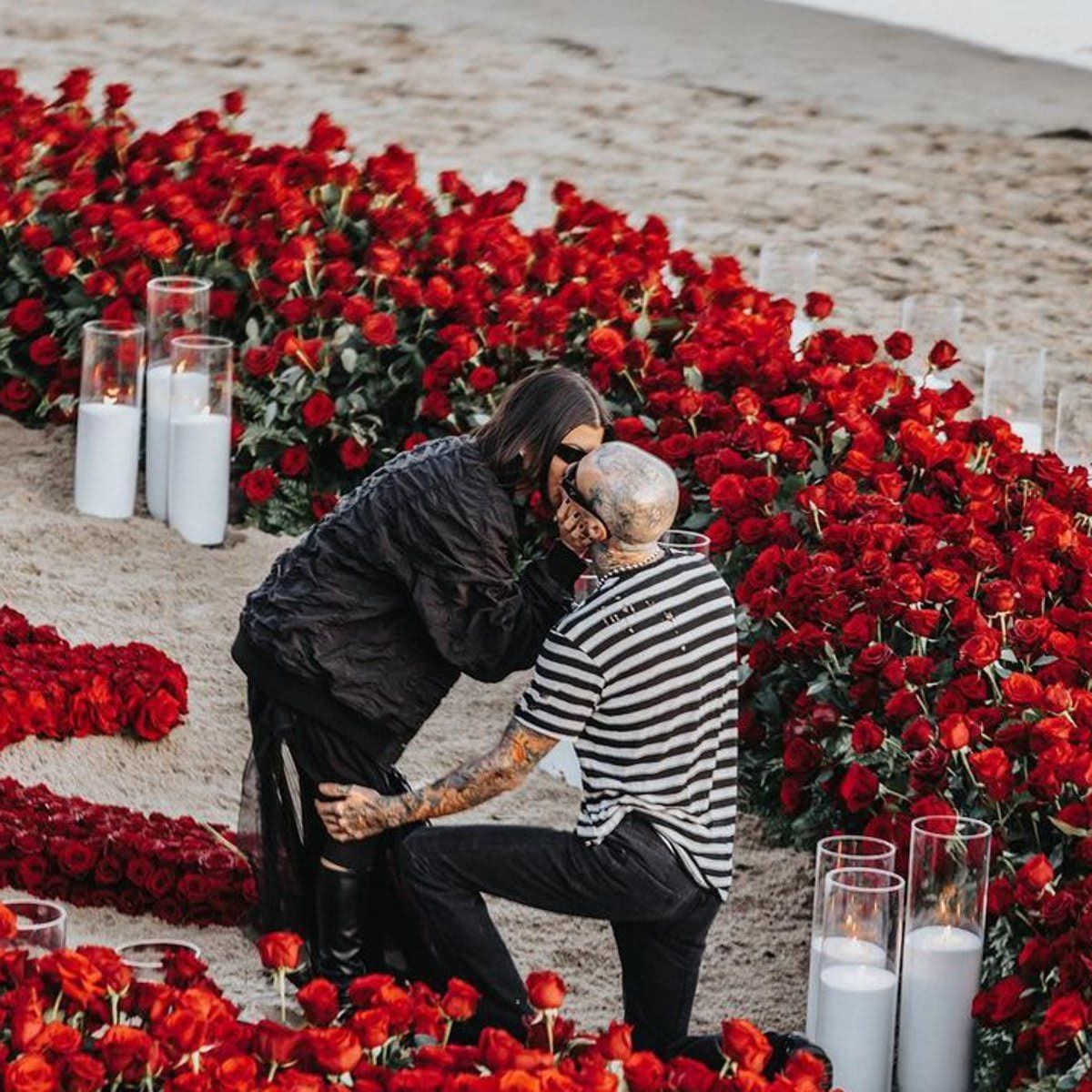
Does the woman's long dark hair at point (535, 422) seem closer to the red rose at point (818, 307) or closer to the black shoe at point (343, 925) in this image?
the black shoe at point (343, 925)

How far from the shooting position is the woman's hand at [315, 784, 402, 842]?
16.7 feet

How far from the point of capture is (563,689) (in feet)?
15.3

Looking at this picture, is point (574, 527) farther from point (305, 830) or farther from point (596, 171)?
point (596, 171)

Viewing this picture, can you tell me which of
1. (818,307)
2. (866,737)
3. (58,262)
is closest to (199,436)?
(58,262)

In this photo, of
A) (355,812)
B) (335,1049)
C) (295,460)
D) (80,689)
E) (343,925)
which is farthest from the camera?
(295,460)

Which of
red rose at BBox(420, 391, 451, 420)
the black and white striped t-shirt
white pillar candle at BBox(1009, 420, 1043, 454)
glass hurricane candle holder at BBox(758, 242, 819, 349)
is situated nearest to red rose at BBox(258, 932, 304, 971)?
the black and white striped t-shirt

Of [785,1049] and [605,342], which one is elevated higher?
[605,342]

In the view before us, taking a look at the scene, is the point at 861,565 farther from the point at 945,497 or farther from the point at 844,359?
the point at 844,359

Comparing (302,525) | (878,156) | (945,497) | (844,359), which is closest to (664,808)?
(945,497)

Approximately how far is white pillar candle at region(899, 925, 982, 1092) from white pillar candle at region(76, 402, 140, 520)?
3439 millimetres

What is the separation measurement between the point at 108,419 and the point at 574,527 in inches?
124

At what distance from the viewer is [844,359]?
6812 mm

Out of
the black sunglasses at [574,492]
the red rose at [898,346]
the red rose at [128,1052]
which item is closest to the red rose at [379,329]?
the red rose at [898,346]

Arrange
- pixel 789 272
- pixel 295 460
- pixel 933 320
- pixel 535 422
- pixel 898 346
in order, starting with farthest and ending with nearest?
pixel 789 272, pixel 933 320, pixel 295 460, pixel 898 346, pixel 535 422
